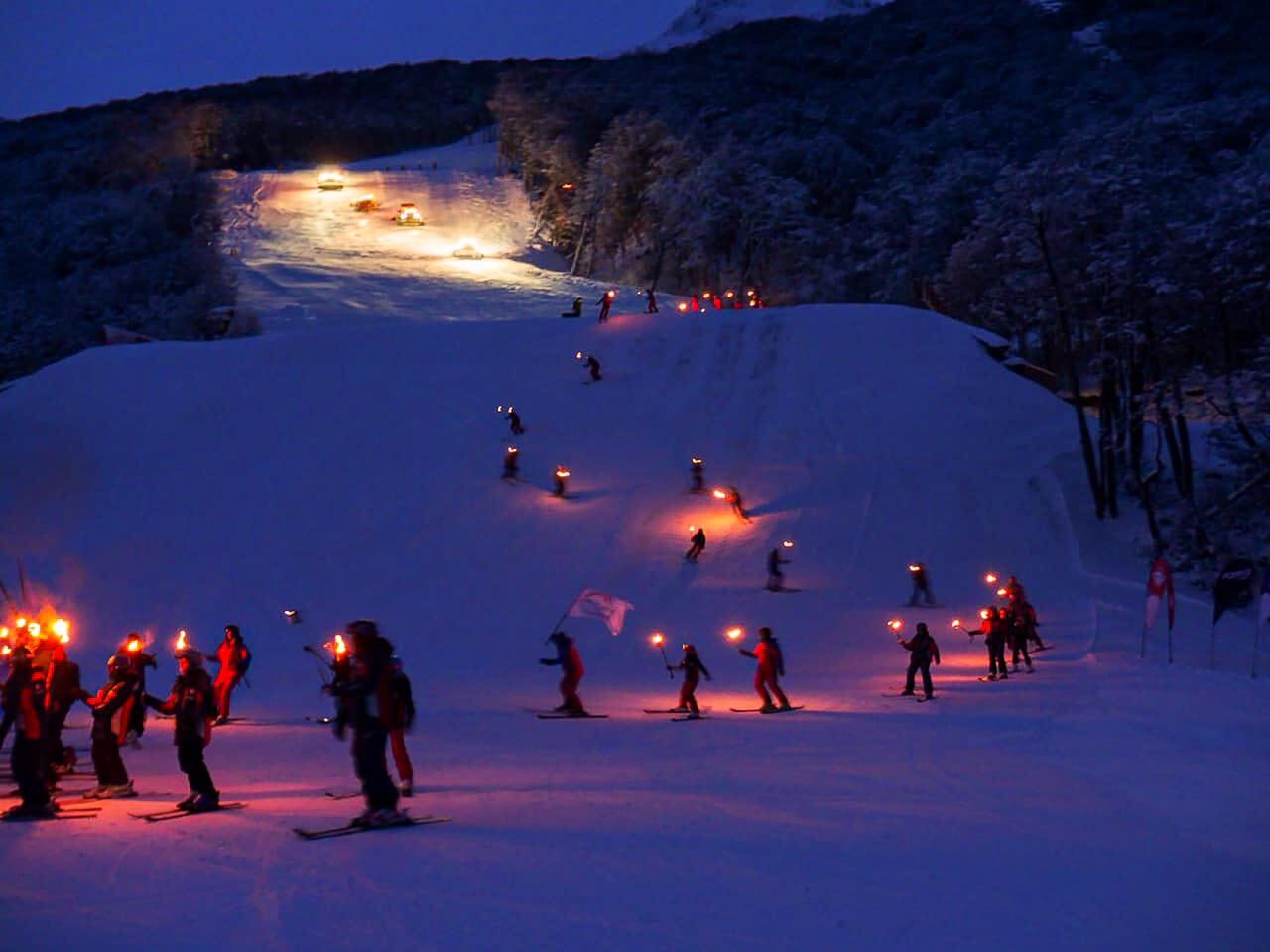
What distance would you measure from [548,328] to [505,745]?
31615mm

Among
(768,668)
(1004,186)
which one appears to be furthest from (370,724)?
(1004,186)

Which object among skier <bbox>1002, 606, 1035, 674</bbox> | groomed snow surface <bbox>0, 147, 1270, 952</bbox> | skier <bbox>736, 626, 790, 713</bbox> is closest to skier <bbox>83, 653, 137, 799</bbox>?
groomed snow surface <bbox>0, 147, 1270, 952</bbox>

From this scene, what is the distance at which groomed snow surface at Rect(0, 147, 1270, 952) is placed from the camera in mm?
7430

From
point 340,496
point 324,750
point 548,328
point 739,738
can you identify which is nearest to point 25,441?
point 340,496

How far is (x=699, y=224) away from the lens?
2702 inches

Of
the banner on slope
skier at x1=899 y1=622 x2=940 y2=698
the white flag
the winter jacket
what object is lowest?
skier at x1=899 y1=622 x2=940 y2=698

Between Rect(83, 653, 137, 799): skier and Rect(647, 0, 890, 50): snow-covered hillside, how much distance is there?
5683 inches

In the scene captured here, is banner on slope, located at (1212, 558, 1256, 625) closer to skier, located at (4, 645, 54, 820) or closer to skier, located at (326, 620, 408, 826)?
skier, located at (326, 620, 408, 826)

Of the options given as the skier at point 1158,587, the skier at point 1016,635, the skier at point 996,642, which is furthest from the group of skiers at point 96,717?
the skier at point 1158,587

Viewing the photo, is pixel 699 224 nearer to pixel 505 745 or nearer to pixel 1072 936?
pixel 505 745

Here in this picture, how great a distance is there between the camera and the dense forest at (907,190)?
32531mm

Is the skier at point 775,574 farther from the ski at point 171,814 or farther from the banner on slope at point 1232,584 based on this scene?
the ski at point 171,814

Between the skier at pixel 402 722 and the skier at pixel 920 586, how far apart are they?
18.6 meters

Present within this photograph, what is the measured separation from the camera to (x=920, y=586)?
27781mm
